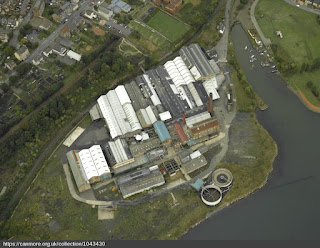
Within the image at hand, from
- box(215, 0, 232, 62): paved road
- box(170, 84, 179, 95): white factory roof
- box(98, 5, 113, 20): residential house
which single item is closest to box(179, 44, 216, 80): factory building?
box(170, 84, 179, 95): white factory roof

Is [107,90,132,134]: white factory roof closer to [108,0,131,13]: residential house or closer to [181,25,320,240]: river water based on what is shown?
[181,25,320,240]: river water

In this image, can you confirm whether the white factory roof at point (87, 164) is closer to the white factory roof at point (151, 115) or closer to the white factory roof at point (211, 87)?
the white factory roof at point (151, 115)

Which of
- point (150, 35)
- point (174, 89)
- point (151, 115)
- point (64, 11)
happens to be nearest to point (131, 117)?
point (151, 115)

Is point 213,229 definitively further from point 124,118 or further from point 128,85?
point 128,85

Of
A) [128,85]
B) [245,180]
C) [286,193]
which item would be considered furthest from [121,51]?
[286,193]

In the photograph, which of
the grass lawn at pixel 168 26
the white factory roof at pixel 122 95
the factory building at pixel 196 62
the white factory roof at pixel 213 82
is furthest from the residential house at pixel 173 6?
the white factory roof at pixel 122 95
